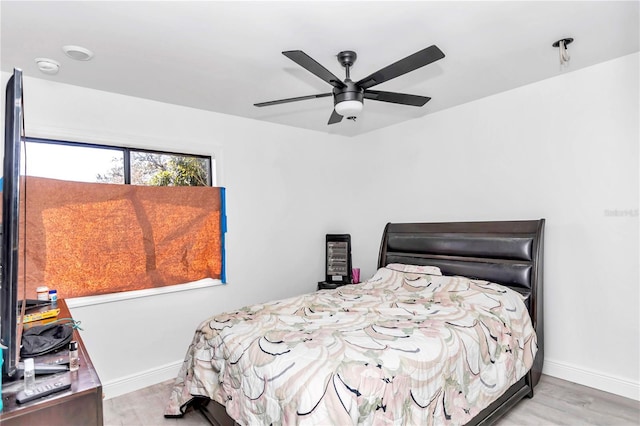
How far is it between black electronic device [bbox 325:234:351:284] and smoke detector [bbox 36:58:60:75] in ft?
10.2

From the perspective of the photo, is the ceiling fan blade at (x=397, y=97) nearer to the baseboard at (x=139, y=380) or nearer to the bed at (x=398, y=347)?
the bed at (x=398, y=347)

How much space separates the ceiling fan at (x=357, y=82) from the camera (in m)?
1.83

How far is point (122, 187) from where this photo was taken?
3102 mm

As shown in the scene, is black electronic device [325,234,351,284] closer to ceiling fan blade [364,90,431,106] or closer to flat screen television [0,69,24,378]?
ceiling fan blade [364,90,431,106]

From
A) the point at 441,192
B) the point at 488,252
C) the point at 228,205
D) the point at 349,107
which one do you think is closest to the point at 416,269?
the point at 488,252

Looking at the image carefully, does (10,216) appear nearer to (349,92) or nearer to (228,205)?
(349,92)

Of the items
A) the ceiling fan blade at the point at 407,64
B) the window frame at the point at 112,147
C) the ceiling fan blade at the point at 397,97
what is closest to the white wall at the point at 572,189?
the ceiling fan blade at the point at 397,97

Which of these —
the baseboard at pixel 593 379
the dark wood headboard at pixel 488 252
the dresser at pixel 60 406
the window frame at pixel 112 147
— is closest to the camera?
the dresser at pixel 60 406

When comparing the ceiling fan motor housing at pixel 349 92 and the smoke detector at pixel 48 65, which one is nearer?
the ceiling fan motor housing at pixel 349 92

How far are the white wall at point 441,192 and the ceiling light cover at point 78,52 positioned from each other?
1.98 ft

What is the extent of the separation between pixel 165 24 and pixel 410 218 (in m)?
3.07

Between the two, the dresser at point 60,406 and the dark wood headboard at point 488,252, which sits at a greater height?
the dark wood headboard at point 488,252

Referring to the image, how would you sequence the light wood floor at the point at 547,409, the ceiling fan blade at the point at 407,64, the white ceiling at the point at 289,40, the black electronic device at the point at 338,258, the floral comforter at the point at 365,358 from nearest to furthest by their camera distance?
the floral comforter at the point at 365,358, the ceiling fan blade at the point at 407,64, the white ceiling at the point at 289,40, the light wood floor at the point at 547,409, the black electronic device at the point at 338,258

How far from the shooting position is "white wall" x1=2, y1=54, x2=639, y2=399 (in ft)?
8.98
